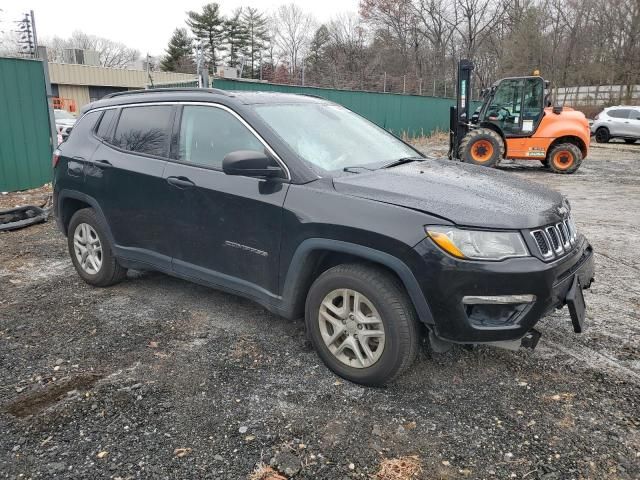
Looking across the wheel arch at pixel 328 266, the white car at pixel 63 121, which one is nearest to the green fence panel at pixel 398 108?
the white car at pixel 63 121

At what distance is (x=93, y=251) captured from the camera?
4551 mm

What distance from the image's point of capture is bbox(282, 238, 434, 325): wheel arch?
2.68 metres

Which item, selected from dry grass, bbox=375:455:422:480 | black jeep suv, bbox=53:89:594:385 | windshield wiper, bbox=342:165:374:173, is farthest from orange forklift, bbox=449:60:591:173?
dry grass, bbox=375:455:422:480

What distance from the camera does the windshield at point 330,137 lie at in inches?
133

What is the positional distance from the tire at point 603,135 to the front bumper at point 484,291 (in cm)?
2399

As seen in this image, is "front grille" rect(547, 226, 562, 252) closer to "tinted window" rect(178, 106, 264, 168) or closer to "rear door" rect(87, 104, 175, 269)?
"tinted window" rect(178, 106, 264, 168)

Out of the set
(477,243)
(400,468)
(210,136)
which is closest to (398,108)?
(210,136)

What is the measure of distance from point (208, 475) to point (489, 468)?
1314 millimetres

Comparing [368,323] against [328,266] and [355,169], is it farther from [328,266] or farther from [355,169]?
[355,169]

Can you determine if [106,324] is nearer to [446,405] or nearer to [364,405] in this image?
[364,405]

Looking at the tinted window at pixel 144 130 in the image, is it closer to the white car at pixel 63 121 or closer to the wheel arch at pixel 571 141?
the white car at pixel 63 121

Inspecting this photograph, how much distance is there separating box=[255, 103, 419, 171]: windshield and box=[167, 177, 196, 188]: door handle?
713mm

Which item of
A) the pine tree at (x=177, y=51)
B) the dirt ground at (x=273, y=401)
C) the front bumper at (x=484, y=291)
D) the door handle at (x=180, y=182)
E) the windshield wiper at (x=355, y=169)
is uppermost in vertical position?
the pine tree at (x=177, y=51)

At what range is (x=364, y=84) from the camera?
39.1m
